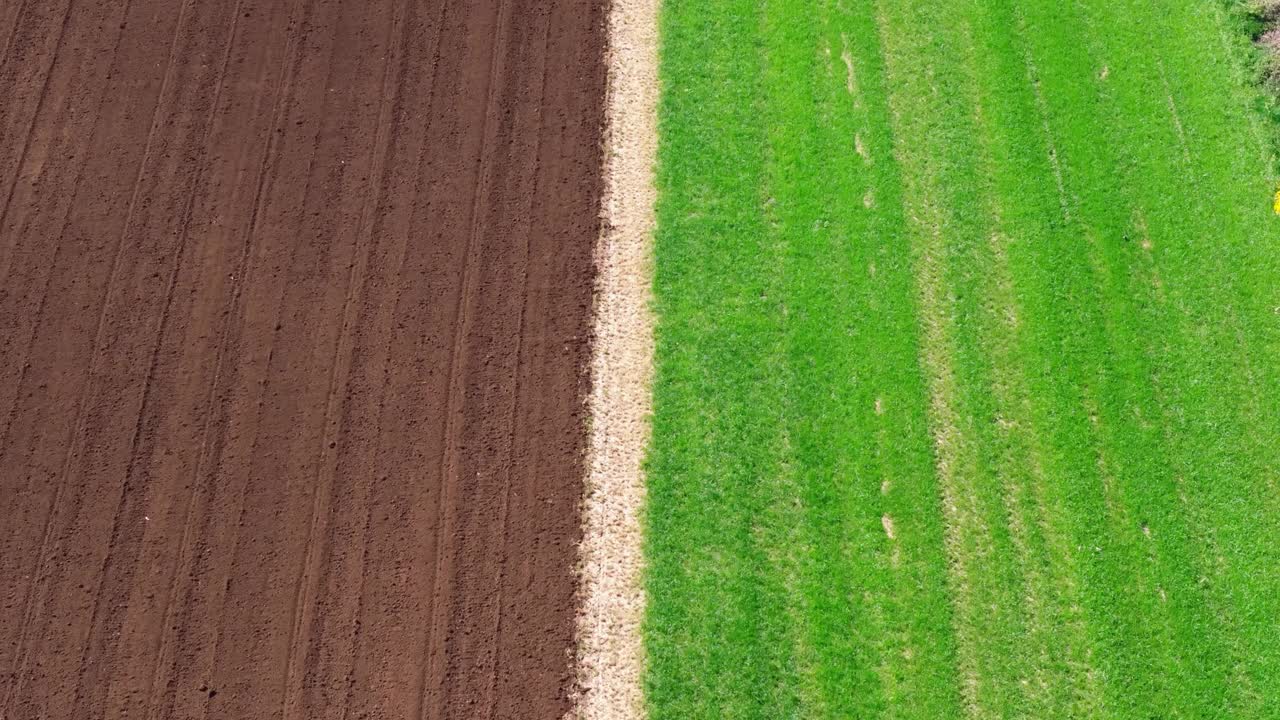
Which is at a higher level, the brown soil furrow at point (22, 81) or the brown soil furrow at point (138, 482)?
the brown soil furrow at point (22, 81)

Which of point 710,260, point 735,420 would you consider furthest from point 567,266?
point 735,420

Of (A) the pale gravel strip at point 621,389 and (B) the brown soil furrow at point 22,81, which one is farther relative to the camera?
(B) the brown soil furrow at point 22,81

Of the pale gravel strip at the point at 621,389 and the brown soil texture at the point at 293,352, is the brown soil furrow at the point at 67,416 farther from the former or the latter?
the pale gravel strip at the point at 621,389

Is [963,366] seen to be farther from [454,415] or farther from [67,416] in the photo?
[67,416]

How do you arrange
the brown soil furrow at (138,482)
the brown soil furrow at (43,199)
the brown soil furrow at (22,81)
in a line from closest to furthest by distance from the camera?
1. the brown soil furrow at (138,482)
2. the brown soil furrow at (43,199)
3. the brown soil furrow at (22,81)

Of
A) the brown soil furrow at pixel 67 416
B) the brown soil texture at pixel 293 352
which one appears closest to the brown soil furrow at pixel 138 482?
the brown soil texture at pixel 293 352

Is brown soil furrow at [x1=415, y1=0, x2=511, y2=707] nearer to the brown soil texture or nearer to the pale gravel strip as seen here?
the brown soil texture

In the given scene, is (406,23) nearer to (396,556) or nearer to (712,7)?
(712,7)

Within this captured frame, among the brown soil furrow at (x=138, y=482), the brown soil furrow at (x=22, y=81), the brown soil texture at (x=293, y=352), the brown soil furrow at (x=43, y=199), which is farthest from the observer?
the brown soil furrow at (x=22, y=81)
